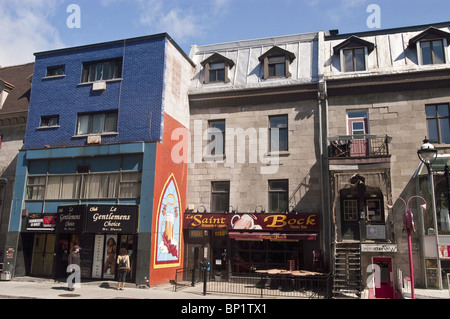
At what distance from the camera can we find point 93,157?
21625 mm

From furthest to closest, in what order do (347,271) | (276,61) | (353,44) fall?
(276,61), (353,44), (347,271)

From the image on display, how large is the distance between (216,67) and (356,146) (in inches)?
395

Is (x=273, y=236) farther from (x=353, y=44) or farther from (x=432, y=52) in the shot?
(x=432, y=52)

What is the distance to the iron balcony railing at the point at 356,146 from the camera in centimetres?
2011

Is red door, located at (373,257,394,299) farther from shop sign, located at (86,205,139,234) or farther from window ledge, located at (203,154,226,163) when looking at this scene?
shop sign, located at (86,205,139,234)

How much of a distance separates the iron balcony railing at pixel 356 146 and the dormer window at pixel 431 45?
4997mm

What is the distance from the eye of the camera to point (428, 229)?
61.1 ft

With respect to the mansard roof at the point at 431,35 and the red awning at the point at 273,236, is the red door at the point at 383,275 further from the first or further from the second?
the mansard roof at the point at 431,35

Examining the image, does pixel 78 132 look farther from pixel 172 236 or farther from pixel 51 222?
pixel 172 236

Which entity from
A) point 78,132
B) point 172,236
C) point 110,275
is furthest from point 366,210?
point 78,132

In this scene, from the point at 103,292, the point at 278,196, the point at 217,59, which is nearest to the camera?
the point at 103,292

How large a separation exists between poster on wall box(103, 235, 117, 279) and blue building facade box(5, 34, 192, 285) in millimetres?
52

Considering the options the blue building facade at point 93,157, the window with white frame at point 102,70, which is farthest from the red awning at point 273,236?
the window with white frame at point 102,70

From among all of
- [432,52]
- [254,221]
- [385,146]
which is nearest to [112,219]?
[254,221]
